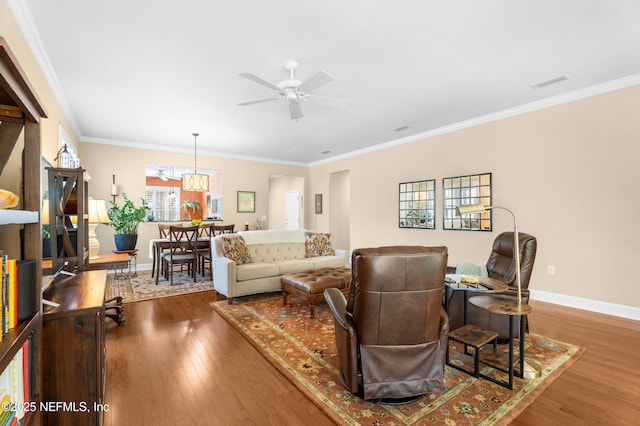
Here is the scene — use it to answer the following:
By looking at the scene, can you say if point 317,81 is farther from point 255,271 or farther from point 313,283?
point 255,271

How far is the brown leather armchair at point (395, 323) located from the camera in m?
1.78

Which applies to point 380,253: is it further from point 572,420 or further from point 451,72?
point 451,72

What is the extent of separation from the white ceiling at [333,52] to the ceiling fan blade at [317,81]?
256mm

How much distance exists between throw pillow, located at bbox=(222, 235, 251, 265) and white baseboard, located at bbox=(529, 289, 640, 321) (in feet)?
13.6

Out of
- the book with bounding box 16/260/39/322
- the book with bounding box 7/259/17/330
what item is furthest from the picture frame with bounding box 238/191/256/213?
the book with bounding box 7/259/17/330

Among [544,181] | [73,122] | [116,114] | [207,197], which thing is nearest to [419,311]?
[544,181]

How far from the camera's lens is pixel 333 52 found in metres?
2.88

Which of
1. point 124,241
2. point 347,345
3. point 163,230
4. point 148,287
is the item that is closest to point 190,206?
point 163,230

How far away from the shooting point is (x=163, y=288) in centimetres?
485

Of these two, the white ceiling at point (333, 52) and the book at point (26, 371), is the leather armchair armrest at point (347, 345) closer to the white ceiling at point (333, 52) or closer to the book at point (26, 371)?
the book at point (26, 371)

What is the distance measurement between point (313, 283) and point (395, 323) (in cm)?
183

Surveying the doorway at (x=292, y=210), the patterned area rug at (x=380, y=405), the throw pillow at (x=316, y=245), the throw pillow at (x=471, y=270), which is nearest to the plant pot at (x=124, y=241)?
the patterned area rug at (x=380, y=405)

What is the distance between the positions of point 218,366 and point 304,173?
6864 millimetres

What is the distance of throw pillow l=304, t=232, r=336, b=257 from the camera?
518cm
